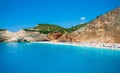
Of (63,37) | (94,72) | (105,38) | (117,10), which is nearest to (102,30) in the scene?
(105,38)

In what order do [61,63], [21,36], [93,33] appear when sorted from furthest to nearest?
1. [21,36]
2. [93,33]
3. [61,63]

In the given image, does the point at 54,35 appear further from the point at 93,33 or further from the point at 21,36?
the point at 93,33

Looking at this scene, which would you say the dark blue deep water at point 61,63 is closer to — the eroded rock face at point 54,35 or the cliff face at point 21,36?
the eroded rock face at point 54,35

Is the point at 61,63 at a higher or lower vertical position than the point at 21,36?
lower

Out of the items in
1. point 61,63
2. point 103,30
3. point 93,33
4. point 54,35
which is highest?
point 54,35

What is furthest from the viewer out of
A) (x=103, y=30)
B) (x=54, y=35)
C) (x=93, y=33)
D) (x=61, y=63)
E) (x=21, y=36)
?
(x=21, y=36)

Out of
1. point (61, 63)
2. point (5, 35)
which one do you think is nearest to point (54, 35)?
point (5, 35)

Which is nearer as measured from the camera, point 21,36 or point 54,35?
point 54,35

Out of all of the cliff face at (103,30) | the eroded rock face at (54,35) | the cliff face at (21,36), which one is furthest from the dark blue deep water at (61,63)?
the cliff face at (21,36)

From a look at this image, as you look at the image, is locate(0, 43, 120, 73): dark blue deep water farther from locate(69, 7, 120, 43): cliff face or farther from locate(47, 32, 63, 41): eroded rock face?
locate(47, 32, 63, 41): eroded rock face

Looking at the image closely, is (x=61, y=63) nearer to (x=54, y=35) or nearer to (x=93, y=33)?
(x=93, y=33)
